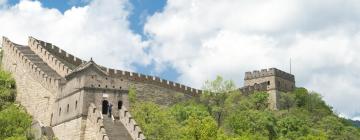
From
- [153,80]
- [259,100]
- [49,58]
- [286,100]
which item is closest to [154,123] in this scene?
[49,58]

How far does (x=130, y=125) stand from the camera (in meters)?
31.6

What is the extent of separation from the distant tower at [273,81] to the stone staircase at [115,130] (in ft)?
122

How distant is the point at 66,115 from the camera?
3478cm

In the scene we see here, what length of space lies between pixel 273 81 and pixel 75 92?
129 feet

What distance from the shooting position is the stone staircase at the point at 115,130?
3073cm

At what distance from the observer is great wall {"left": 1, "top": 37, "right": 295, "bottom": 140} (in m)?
32.3

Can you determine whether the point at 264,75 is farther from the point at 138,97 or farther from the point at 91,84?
the point at 91,84

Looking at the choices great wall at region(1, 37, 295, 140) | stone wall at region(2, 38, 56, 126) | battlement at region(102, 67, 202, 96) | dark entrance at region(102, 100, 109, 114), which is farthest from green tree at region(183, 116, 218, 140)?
battlement at region(102, 67, 202, 96)

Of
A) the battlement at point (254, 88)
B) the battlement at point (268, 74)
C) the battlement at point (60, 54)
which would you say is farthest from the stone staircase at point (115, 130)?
the battlement at point (268, 74)

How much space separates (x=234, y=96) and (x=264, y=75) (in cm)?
1504

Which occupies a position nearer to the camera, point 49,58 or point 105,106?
point 105,106

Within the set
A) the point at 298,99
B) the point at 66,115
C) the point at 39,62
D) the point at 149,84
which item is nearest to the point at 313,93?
the point at 298,99

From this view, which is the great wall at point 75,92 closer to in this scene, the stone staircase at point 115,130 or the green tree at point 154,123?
the stone staircase at point 115,130

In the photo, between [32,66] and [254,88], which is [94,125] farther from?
[254,88]
